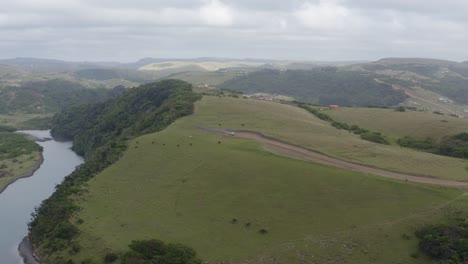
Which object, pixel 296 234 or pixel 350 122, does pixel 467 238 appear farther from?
pixel 350 122

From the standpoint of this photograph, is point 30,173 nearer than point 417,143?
No

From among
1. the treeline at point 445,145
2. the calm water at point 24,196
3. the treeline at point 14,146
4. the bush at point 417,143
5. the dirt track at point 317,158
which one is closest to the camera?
the dirt track at point 317,158

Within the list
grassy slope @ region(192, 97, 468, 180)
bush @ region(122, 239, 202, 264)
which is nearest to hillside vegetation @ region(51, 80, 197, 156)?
grassy slope @ region(192, 97, 468, 180)

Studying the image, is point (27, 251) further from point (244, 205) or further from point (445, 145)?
point (445, 145)

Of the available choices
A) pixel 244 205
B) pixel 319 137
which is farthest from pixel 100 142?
pixel 244 205

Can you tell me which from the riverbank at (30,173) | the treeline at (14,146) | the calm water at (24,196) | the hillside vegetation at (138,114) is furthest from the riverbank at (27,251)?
the treeline at (14,146)

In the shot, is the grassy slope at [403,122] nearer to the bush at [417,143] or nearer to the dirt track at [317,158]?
the bush at [417,143]

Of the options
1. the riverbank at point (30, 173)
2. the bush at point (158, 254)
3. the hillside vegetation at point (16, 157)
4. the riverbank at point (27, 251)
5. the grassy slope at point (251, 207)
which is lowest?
the riverbank at point (30, 173)
